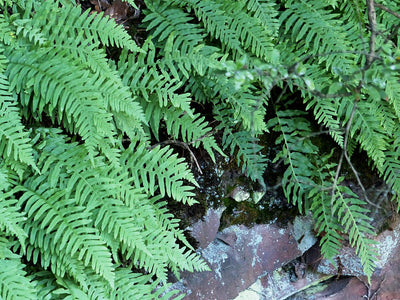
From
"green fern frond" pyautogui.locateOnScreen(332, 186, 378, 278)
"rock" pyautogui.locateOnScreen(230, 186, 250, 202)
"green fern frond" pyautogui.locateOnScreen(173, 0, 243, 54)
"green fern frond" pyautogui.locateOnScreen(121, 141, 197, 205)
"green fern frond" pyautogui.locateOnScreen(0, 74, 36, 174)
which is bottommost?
"green fern frond" pyautogui.locateOnScreen(332, 186, 378, 278)

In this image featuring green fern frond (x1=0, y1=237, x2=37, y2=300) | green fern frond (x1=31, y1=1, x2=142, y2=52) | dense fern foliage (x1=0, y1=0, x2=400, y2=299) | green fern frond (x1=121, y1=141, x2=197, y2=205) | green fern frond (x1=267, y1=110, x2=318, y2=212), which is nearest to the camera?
green fern frond (x1=0, y1=237, x2=37, y2=300)

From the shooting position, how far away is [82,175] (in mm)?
3035

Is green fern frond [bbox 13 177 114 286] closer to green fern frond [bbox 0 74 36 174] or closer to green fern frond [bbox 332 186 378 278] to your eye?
green fern frond [bbox 0 74 36 174]

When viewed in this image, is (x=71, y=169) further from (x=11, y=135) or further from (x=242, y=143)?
(x=242, y=143)

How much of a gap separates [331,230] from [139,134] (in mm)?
1695

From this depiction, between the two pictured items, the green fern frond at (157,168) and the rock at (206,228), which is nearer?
the green fern frond at (157,168)

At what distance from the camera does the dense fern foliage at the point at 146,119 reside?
9.46 feet

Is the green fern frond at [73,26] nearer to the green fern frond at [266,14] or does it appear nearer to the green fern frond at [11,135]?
the green fern frond at [11,135]

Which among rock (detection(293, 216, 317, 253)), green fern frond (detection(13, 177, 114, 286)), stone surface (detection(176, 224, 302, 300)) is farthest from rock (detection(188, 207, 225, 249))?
green fern frond (detection(13, 177, 114, 286))

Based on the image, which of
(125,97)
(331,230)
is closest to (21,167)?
(125,97)

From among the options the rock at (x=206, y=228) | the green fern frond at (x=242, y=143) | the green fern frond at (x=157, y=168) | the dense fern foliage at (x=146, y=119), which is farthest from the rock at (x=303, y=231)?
the green fern frond at (x=157, y=168)

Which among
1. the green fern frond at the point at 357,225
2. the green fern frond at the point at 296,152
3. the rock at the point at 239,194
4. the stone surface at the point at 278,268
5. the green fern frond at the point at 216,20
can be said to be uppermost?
the green fern frond at the point at 216,20

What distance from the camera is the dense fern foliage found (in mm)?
2883

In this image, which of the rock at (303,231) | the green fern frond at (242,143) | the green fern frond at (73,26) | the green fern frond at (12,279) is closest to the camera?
the green fern frond at (12,279)
